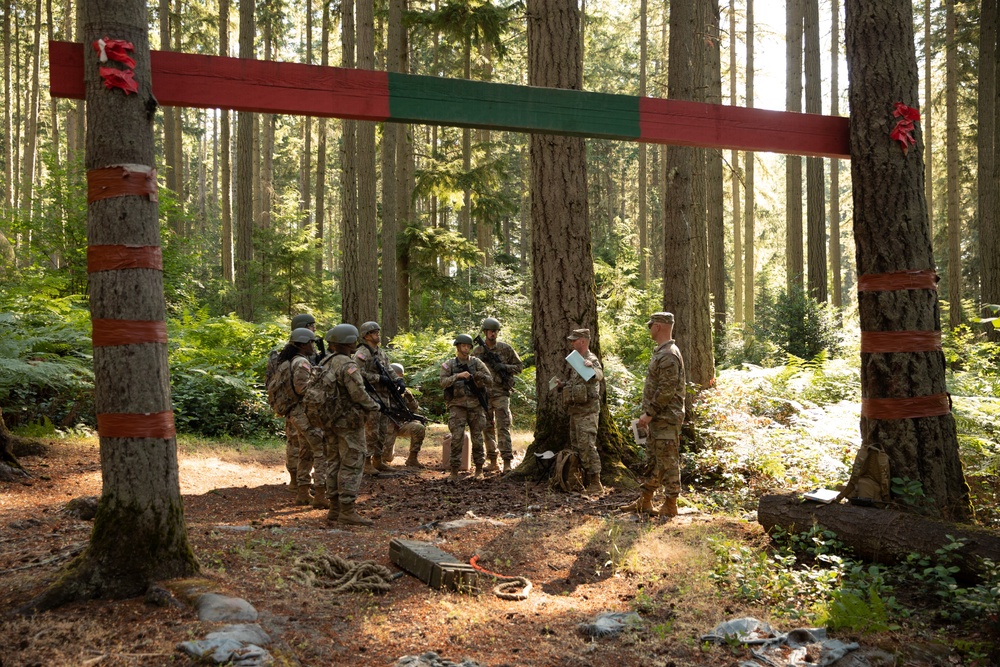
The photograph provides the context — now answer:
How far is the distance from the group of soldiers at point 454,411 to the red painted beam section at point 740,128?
2.27 metres

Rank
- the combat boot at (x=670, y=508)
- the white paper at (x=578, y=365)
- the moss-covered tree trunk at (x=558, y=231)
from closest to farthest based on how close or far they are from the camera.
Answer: the combat boot at (x=670, y=508), the white paper at (x=578, y=365), the moss-covered tree trunk at (x=558, y=231)

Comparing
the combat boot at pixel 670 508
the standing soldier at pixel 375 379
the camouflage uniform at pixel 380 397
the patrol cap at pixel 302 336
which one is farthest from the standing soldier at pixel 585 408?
the patrol cap at pixel 302 336

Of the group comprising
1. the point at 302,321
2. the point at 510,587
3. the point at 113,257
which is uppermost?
the point at 113,257

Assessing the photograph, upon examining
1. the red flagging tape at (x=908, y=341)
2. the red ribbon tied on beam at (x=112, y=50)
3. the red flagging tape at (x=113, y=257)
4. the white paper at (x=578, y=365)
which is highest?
the red ribbon tied on beam at (x=112, y=50)

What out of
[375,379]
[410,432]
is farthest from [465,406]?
[375,379]

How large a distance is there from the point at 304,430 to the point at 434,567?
159 inches

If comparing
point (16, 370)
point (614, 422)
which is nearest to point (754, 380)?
point (614, 422)

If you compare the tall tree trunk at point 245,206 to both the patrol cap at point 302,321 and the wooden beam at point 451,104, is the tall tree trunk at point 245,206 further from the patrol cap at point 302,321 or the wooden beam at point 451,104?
the wooden beam at point 451,104

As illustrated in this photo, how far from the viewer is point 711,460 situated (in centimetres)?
934

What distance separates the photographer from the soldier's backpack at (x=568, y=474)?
356 inches

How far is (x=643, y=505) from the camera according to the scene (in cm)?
800

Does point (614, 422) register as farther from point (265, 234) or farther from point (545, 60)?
point (265, 234)

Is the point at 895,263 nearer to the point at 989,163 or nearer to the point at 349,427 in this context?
the point at 349,427

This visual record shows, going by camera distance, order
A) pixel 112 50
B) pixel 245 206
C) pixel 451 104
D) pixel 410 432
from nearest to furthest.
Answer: pixel 112 50 → pixel 451 104 → pixel 410 432 → pixel 245 206
